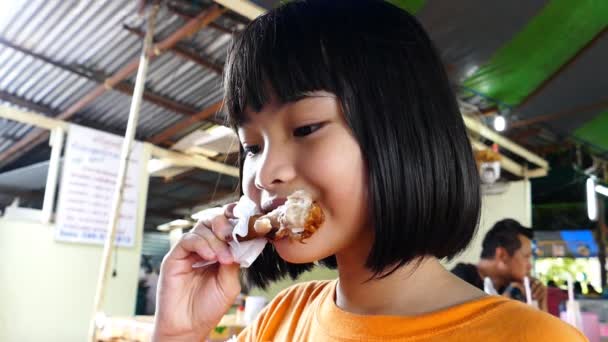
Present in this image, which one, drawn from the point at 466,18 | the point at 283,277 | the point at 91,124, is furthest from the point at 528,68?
the point at 91,124

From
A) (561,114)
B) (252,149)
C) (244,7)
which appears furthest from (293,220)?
(561,114)

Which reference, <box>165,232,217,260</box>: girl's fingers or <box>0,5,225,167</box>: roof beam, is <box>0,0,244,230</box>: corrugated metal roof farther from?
<box>165,232,217,260</box>: girl's fingers

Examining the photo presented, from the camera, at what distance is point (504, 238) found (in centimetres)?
378

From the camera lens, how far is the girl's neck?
0.86 meters

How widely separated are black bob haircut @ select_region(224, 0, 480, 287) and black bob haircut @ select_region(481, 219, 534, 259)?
10.1 ft

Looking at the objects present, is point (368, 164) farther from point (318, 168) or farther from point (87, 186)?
point (87, 186)

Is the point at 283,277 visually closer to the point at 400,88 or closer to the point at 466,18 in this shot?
the point at 400,88

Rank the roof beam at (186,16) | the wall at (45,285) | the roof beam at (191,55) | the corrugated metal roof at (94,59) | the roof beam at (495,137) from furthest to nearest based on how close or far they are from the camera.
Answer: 1. the roof beam at (495,137)
2. the wall at (45,285)
3. the roof beam at (191,55)
4. the roof beam at (186,16)
5. the corrugated metal roof at (94,59)

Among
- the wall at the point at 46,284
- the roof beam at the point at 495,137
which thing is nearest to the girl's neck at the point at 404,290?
the roof beam at the point at 495,137

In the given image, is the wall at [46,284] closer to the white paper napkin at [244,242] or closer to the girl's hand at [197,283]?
the girl's hand at [197,283]

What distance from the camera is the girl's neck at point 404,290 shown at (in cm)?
86

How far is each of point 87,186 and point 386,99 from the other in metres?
Answer: 4.48

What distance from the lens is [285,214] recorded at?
81 cm

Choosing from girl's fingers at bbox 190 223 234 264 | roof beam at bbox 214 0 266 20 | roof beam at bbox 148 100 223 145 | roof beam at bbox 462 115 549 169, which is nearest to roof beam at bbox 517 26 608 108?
roof beam at bbox 462 115 549 169
